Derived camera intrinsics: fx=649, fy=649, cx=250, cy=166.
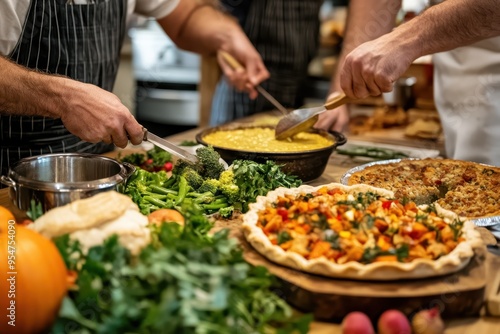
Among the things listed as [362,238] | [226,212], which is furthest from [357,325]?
[226,212]

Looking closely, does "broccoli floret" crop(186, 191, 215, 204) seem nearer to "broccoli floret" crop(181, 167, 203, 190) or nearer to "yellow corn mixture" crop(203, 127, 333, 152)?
"broccoli floret" crop(181, 167, 203, 190)

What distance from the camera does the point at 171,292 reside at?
1.38 meters

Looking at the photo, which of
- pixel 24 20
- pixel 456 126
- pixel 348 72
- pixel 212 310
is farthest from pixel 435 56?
pixel 212 310

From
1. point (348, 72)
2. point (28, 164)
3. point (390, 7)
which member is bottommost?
point (28, 164)

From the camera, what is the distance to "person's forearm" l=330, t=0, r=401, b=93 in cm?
386

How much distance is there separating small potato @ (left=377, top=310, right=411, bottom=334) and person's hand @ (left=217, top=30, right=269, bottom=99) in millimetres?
2376

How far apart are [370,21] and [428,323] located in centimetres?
267

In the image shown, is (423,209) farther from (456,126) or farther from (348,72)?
(456,126)

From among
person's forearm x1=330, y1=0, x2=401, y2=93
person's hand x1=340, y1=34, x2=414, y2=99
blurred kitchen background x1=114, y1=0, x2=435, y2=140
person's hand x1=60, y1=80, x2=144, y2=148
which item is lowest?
blurred kitchen background x1=114, y1=0, x2=435, y2=140

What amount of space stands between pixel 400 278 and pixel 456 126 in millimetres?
1916

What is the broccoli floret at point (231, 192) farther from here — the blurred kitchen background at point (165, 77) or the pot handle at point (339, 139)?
the blurred kitchen background at point (165, 77)

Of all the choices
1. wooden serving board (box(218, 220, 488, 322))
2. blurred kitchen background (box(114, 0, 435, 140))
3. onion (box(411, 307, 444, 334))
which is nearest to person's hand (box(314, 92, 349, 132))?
wooden serving board (box(218, 220, 488, 322))

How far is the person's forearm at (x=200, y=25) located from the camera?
384 centimetres

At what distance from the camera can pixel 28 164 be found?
2.19 meters
